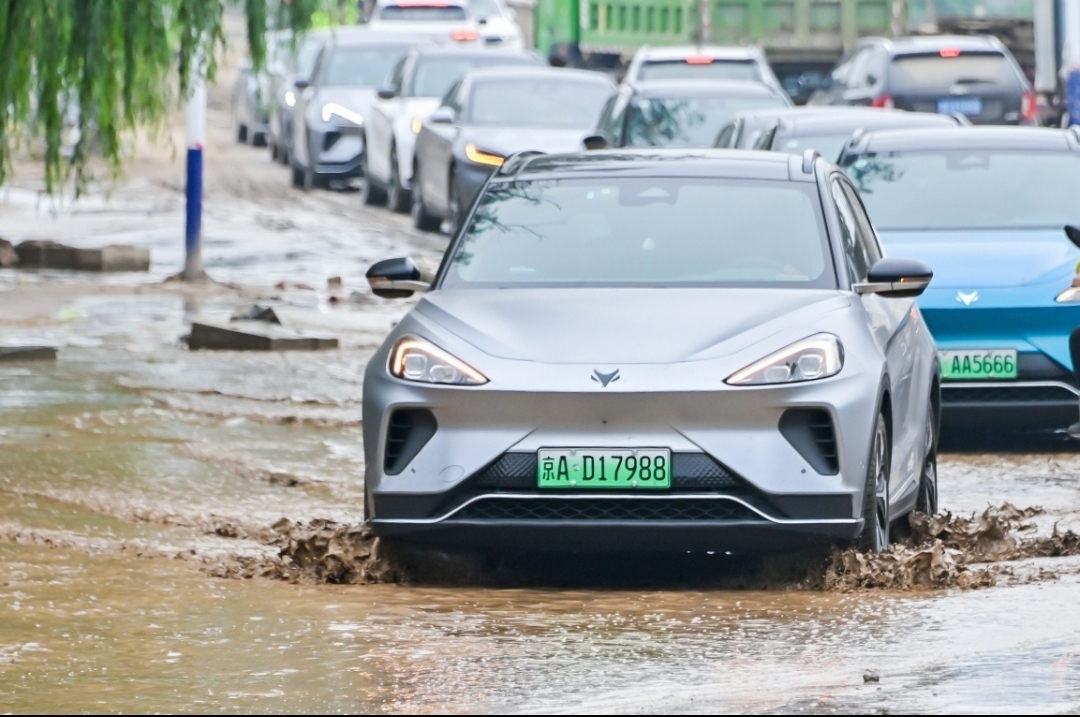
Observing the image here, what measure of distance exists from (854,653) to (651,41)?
101 ft

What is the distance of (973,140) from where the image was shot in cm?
1280

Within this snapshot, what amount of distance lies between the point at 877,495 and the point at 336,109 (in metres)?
20.9

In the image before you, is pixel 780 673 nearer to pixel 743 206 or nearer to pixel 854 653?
Answer: pixel 854 653

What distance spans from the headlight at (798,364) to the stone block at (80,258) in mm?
13205

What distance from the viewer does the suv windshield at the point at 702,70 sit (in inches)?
1032

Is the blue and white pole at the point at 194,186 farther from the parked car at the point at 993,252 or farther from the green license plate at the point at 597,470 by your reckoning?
the green license plate at the point at 597,470

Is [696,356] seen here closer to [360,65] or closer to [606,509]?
[606,509]

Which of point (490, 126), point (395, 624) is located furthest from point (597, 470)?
point (490, 126)

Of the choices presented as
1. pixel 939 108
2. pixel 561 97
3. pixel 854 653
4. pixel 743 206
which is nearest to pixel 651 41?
pixel 939 108

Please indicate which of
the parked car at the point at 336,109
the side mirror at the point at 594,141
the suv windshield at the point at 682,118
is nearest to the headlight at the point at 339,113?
the parked car at the point at 336,109

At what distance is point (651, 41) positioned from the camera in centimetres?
3678

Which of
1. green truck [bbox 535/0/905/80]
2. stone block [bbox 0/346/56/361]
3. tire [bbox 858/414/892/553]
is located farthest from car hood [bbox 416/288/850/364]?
green truck [bbox 535/0/905/80]

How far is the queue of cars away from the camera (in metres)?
7.38

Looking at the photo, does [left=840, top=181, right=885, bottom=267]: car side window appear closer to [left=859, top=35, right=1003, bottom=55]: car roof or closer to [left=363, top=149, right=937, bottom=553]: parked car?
[left=363, top=149, right=937, bottom=553]: parked car
